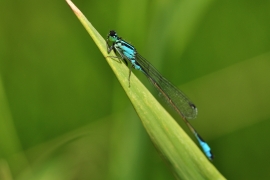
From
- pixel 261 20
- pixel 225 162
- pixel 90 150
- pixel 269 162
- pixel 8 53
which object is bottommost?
pixel 269 162

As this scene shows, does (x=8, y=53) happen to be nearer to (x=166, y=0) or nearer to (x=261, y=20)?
(x=166, y=0)

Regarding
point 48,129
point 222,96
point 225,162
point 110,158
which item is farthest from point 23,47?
point 225,162

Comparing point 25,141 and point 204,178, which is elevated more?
point 25,141

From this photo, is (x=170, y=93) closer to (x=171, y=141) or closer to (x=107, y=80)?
(x=107, y=80)

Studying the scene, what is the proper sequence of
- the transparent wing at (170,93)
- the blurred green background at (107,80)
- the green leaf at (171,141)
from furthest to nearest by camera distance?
the blurred green background at (107,80), the transparent wing at (170,93), the green leaf at (171,141)

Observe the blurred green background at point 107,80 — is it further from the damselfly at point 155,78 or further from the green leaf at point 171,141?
the green leaf at point 171,141

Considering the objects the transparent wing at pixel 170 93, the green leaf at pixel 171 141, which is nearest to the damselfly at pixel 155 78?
the transparent wing at pixel 170 93

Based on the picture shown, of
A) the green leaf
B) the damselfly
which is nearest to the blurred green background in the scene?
the damselfly

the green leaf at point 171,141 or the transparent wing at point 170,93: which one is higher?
the transparent wing at point 170,93

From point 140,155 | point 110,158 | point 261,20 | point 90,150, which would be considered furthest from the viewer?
point 261,20

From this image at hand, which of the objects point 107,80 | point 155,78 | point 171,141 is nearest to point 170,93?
point 155,78
